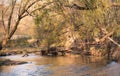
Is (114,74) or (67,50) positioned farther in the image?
(67,50)

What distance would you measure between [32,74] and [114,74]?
7.84m

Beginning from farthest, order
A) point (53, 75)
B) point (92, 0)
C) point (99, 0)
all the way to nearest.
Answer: point (53, 75)
point (99, 0)
point (92, 0)

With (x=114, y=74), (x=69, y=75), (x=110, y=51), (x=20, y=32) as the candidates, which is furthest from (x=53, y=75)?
(x=20, y=32)

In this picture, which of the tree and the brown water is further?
the brown water

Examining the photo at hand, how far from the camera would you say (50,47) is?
168 ft

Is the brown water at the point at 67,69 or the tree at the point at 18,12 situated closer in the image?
the tree at the point at 18,12

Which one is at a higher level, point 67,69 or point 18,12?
point 18,12

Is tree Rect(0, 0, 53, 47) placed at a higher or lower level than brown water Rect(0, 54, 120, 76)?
higher

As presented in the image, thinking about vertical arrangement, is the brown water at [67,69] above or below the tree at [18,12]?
below

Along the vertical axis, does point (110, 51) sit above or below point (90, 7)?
below

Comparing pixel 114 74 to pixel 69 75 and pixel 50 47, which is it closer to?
pixel 69 75

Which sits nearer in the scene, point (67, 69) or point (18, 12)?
point (18, 12)

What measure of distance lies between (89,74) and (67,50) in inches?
1021

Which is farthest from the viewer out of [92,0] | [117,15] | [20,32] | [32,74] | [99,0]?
[20,32]
